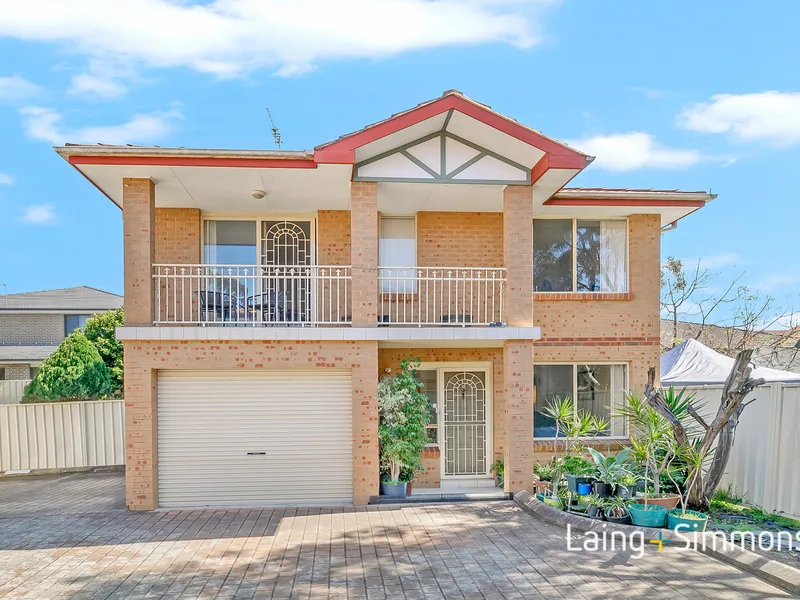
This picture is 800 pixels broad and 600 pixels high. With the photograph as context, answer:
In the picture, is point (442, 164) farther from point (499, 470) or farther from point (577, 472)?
point (499, 470)

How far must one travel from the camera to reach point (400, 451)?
35.4 ft

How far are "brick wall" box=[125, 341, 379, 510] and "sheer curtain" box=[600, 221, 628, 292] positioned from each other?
18.0 feet

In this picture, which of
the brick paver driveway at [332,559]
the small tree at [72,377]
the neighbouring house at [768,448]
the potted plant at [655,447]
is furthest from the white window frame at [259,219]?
the neighbouring house at [768,448]

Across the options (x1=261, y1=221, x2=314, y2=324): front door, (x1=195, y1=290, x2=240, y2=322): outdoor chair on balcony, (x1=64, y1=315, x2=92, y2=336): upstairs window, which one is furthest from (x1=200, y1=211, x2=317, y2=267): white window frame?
(x1=64, y1=315, x2=92, y2=336): upstairs window

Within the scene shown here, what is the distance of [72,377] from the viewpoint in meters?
15.2

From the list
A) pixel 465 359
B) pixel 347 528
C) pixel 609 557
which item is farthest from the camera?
pixel 465 359

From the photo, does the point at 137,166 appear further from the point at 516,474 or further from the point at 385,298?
the point at 516,474

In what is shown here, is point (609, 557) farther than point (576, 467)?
No

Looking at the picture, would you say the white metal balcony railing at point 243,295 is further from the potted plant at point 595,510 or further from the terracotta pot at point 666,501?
the terracotta pot at point 666,501

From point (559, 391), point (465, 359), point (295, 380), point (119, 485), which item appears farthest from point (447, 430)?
point (119, 485)

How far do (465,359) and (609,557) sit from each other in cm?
548

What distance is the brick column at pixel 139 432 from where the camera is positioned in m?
10.4

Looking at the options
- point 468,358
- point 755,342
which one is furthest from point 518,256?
point 755,342

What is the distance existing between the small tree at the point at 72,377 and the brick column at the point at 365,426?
8.04 m
